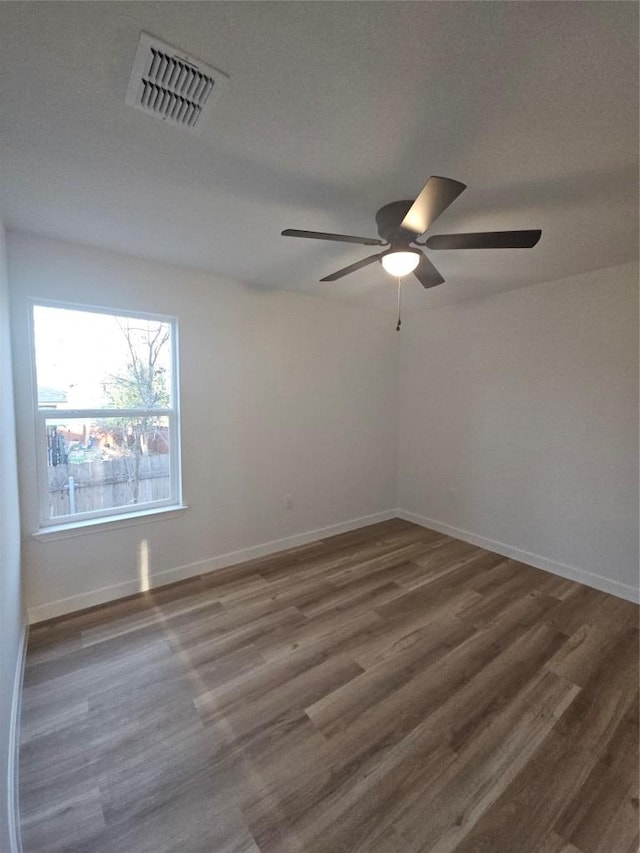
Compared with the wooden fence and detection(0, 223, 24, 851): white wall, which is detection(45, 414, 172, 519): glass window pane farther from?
detection(0, 223, 24, 851): white wall

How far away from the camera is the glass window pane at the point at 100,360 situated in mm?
2348

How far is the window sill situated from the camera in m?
2.32

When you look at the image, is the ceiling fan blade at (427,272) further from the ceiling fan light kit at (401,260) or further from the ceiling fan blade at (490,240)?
the ceiling fan blade at (490,240)

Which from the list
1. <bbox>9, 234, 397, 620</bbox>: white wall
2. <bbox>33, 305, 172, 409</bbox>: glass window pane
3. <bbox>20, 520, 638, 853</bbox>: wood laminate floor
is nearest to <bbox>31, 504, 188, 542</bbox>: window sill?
<bbox>9, 234, 397, 620</bbox>: white wall

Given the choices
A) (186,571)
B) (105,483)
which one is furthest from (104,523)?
(186,571)

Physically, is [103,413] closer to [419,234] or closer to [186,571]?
[186,571]

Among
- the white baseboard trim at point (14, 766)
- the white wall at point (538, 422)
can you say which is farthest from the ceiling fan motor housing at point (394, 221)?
the white baseboard trim at point (14, 766)

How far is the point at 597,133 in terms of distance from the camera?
1.34 m

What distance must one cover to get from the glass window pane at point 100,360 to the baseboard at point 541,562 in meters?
3.07

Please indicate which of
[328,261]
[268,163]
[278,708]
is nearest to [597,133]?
[268,163]

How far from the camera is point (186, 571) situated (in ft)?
9.48

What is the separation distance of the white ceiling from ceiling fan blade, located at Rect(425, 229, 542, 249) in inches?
10.6

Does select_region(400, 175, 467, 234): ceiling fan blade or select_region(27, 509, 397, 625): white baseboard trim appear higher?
select_region(400, 175, 467, 234): ceiling fan blade

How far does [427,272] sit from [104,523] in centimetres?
273
